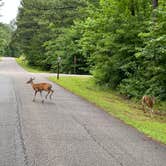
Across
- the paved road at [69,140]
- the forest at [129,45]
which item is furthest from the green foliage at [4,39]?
the paved road at [69,140]

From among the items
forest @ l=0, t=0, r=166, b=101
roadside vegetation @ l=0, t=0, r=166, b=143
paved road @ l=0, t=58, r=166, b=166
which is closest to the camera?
paved road @ l=0, t=58, r=166, b=166

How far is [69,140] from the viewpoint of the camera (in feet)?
32.4

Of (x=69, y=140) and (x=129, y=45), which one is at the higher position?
(x=129, y=45)

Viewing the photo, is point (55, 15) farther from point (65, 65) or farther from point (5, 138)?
point (5, 138)

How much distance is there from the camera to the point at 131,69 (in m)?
25.7

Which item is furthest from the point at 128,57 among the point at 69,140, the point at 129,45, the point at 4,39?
the point at 4,39

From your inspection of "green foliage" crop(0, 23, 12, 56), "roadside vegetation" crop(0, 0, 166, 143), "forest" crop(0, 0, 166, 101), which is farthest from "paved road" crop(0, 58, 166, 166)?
"green foliage" crop(0, 23, 12, 56)

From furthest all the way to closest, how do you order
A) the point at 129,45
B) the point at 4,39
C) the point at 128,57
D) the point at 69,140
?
the point at 4,39
the point at 128,57
the point at 129,45
the point at 69,140

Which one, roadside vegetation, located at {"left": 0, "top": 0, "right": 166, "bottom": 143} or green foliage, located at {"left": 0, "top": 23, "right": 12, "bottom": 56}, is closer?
roadside vegetation, located at {"left": 0, "top": 0, "right": 166, "bottom": 143}

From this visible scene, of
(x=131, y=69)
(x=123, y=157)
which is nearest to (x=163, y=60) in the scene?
(x=131, y=69)

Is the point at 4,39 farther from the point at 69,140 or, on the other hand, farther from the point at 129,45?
the point at 69,140

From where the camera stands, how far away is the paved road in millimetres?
8070

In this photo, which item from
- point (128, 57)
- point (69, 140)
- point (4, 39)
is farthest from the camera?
point (4, 39)

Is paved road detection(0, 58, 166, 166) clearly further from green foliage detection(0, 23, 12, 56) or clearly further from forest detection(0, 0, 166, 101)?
green foliage detection(0, 23, 12, 56)
